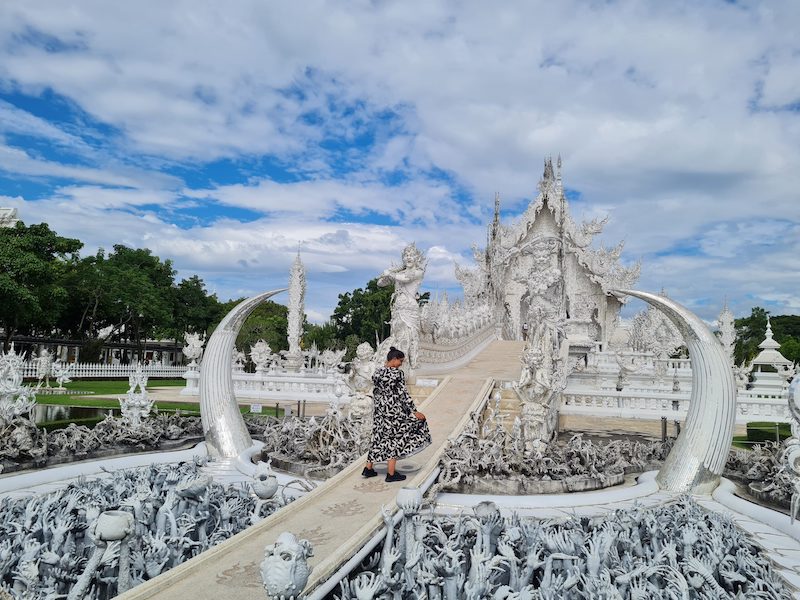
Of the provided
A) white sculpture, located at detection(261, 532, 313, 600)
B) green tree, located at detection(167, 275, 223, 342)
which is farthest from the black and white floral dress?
green tree, located at detection(167, 275, 223, 342)

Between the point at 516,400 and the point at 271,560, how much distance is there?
8.70m

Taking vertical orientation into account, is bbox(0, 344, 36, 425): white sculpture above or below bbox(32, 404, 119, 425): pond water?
above

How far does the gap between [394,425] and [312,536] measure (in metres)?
1.78

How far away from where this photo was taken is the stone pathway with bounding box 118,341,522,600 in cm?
371

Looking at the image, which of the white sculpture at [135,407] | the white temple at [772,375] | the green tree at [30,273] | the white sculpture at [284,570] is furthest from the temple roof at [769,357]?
the green tree at [30,273]

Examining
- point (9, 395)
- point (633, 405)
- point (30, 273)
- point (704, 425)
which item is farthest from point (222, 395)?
point (30, 273)

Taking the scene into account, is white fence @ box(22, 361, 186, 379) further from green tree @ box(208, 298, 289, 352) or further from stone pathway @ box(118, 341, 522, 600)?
stone pathway @ box(118, 341, 522, 600)

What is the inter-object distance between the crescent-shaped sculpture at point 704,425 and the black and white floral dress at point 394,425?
3.31 meters

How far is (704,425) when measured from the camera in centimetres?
715

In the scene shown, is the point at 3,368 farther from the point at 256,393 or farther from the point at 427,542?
the point at 256,393

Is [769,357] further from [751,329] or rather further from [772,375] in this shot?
[751,329]

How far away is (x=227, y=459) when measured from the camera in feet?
26.5

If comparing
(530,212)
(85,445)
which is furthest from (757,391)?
(530,212)

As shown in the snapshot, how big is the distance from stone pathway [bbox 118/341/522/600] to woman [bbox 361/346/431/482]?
0.85 feet
